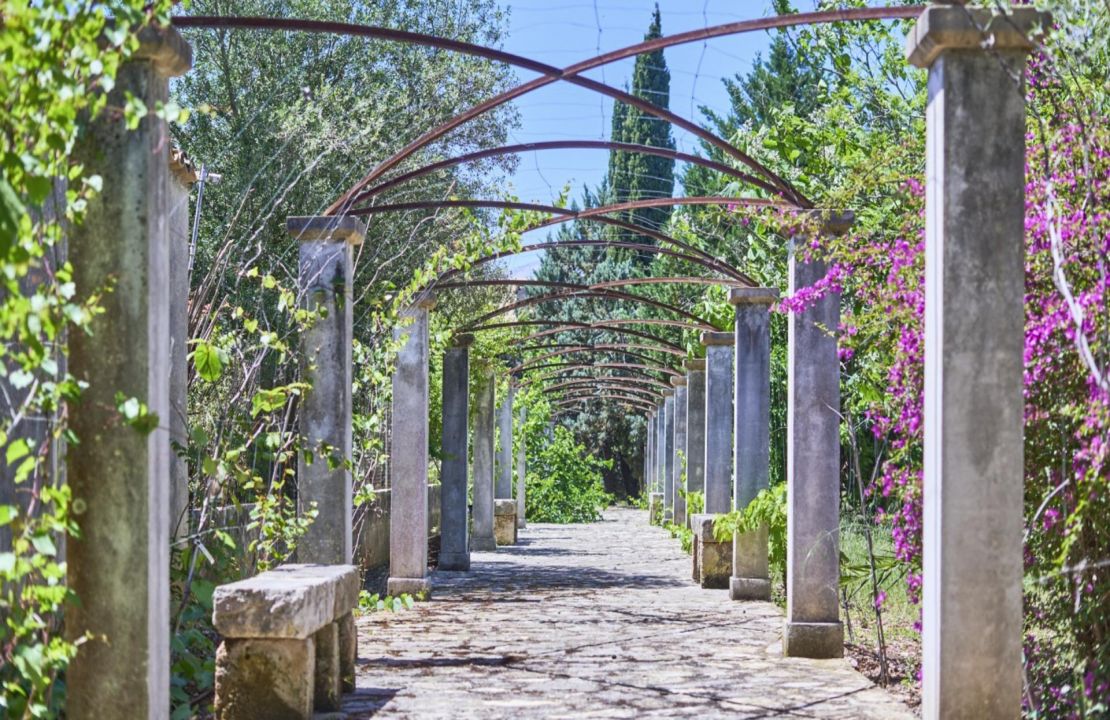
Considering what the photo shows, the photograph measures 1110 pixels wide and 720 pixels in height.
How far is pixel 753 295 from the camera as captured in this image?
11.9 meters

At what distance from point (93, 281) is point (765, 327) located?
8.22 m

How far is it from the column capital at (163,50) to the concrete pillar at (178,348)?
2495 millimetres

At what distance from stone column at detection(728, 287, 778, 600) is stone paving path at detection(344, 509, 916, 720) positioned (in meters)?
0.31

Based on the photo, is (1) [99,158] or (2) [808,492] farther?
(2) [808,492]

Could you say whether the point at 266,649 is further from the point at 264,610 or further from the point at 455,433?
the point at 455,433

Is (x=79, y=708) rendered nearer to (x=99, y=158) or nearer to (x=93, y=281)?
(x=93, y=281)

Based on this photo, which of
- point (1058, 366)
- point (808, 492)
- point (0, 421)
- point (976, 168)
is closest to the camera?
point (0, 421)

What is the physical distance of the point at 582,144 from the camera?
857 centimetres

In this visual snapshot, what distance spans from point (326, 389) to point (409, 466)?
11.1 feet

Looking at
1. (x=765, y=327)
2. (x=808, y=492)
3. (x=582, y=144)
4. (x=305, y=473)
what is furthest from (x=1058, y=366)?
(x=765, y=327)

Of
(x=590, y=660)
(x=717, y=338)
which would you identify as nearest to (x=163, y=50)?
(x=590, y=660)

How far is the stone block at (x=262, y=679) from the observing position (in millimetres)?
6078

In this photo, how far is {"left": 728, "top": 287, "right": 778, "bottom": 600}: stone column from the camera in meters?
11.8

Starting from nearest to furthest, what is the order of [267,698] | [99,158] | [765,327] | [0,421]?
[0,421]
[99,158]
[267,698]
[765,327]
